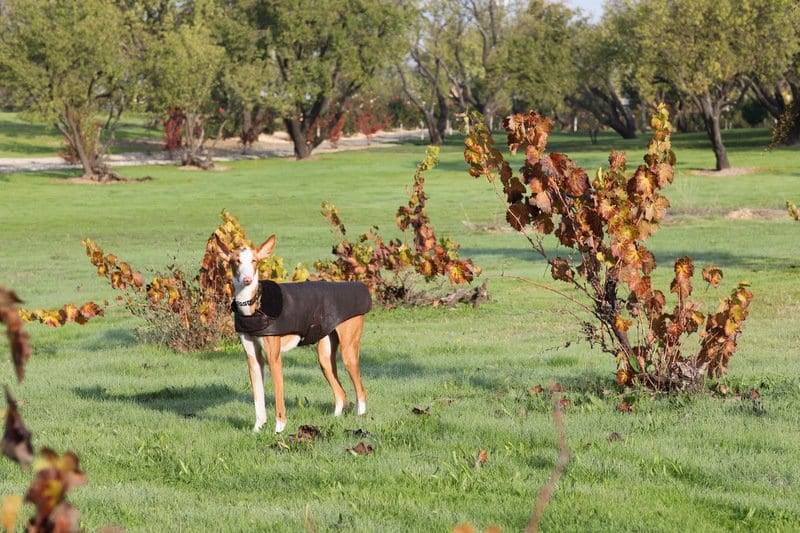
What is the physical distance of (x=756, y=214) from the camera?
3422 centimetres

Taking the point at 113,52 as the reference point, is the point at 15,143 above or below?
below

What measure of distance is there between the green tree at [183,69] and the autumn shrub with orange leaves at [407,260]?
42.3 m

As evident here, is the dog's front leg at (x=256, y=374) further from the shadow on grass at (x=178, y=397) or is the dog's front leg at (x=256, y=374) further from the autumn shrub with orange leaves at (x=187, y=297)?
the autumn shrub with orange leaves at (x=187, y=297)

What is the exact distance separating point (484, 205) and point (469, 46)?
57.4 meters

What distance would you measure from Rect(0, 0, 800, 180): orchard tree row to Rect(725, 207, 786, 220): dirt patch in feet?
14.6

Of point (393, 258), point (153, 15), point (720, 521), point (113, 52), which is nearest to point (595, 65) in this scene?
point (153, 15)

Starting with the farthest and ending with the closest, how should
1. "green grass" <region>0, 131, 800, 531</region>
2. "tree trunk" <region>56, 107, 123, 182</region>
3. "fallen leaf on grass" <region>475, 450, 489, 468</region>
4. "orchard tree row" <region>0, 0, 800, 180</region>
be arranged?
1. "tree trunk" <region>56, 107, 123, 182</region>
2. "orchard tree row" <region>0, 0, 800, 180</region>
3. "fallen leaf on grass" <region>475, 450, 489, 468</region>
4. "green grass" <region>0, 131, 800, 531</region>

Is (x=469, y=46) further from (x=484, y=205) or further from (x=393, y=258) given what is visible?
(x=393, y=258)

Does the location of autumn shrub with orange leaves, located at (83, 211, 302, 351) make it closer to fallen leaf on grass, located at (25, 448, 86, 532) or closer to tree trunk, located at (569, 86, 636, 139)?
fallen leaf on grass, located at (25, 448, 86, 532)

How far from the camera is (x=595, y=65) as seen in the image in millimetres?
77000

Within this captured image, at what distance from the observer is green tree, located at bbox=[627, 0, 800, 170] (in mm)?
47500

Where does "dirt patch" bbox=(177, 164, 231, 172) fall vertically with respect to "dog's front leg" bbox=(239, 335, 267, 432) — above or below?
below

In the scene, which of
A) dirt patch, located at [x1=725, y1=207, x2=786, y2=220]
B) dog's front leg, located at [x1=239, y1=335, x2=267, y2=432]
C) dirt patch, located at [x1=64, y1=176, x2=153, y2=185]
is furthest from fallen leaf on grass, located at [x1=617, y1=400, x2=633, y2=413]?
dirt patch, located at [x1=64, y1=176, x2=153, y2=185]

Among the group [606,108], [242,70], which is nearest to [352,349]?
[242,70]
